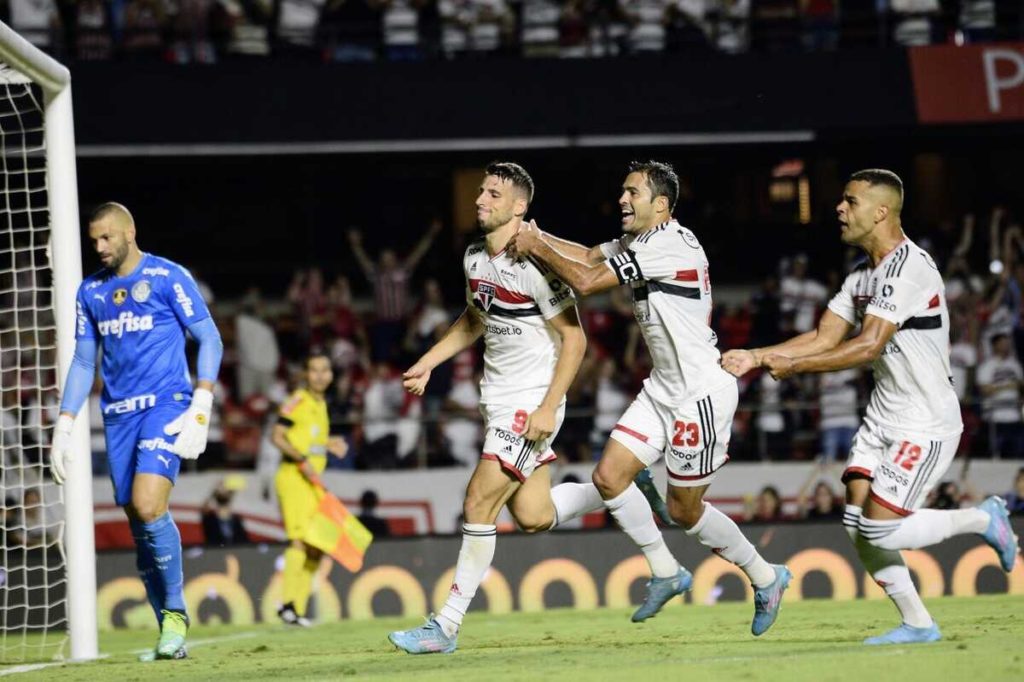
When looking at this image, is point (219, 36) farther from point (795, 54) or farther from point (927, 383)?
point (927, 383)

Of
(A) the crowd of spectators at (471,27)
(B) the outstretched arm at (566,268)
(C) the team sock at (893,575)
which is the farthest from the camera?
(A) the crowd of spectators at (471,27)

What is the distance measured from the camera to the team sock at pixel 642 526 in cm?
805

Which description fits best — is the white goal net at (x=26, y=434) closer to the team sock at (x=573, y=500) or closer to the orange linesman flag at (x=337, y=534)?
the orange linesman flag at (x=337, y=534)

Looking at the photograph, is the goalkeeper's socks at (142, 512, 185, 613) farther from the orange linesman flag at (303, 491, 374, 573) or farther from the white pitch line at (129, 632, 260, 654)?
the orange linesman flag at (303, 491, 374, 573)

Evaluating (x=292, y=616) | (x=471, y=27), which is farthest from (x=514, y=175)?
(x=471, y=27)

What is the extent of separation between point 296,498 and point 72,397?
3.68 meters

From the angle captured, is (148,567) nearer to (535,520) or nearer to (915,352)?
(535,520)

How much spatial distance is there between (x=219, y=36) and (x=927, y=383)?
11.5 m

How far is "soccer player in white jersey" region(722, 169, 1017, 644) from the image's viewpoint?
22.9 ft

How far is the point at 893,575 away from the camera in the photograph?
7.18 meters

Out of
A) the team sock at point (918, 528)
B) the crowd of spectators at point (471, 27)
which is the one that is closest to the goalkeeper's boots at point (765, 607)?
the team sock at point (918, 528)

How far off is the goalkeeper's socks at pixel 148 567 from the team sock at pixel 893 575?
3.60m

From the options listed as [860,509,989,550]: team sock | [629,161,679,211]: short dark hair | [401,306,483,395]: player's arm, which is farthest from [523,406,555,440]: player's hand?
[860,509,989,550]: team sock

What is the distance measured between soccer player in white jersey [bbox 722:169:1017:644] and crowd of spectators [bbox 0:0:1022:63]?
953 centimetres
